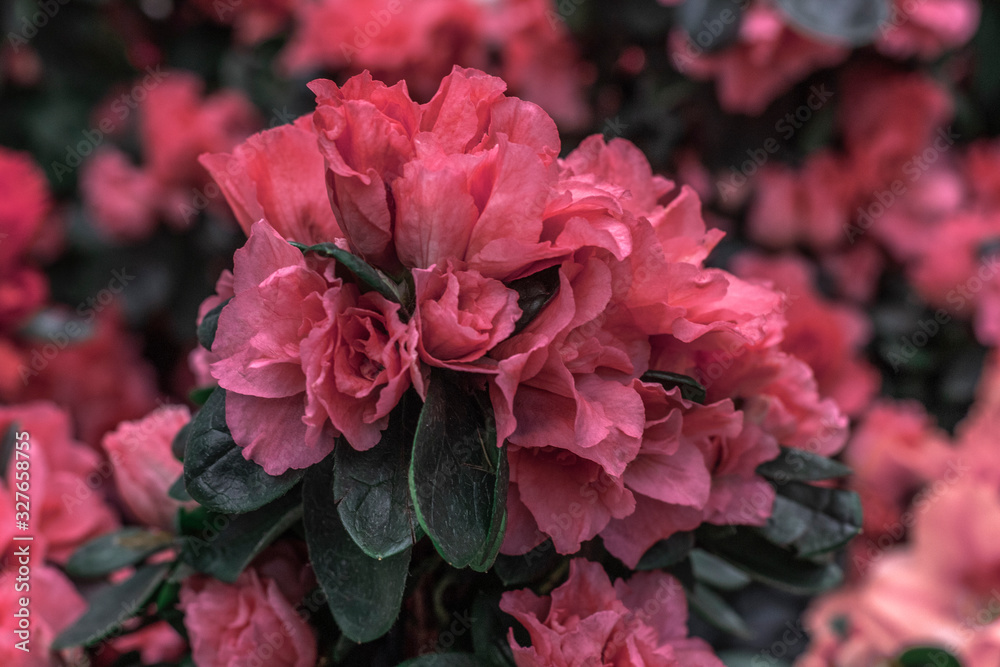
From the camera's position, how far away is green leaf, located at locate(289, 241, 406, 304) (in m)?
0.37

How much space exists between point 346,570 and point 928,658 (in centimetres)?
44

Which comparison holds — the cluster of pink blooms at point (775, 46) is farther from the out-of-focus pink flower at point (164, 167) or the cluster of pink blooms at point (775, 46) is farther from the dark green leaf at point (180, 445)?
the dark green leaf at point (180, 445)

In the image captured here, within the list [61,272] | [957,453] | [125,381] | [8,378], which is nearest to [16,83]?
[61,272]

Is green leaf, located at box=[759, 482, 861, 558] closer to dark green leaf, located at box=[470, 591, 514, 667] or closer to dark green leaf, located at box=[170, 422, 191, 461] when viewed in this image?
dark green leaf, located at box=[470, 591, 514, 667]

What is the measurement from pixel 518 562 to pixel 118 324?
1387 mm

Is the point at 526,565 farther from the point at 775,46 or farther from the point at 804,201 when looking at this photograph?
the point at 804,201

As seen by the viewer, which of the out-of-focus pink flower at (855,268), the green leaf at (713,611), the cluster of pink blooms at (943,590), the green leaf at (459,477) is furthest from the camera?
the out-of-focus pink flower at (855,268)

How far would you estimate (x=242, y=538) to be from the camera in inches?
17.9

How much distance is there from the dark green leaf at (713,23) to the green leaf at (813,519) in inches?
28.1

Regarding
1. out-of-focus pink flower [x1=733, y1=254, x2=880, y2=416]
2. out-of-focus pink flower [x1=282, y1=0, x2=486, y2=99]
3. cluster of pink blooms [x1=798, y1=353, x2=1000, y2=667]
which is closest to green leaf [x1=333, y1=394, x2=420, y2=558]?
cluster of pink blooms [x1=798, y1=353, x2=1000, y2=667]

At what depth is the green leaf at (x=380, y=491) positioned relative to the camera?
1.21 ft

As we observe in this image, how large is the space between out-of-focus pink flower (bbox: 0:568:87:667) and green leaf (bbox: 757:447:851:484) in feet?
1.67

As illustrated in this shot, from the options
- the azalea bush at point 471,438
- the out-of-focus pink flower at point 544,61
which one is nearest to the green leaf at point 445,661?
the azalea bush at point 471,438

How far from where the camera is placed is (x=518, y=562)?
1.45 ft
